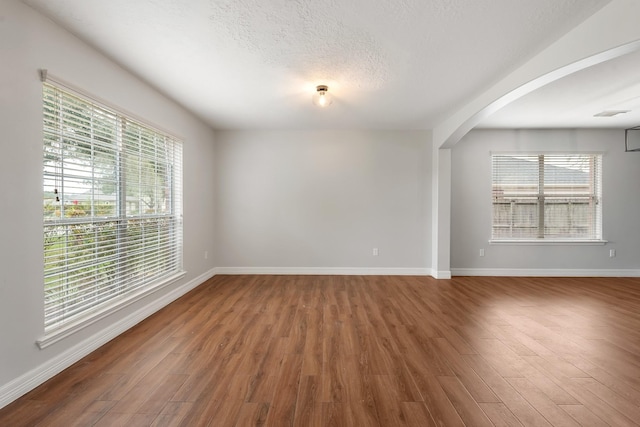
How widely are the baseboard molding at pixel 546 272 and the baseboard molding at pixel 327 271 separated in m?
0.82

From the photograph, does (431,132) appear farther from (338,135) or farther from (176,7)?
(176,7)

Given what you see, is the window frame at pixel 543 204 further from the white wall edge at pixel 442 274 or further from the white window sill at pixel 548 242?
the white wall edge at pixel 442 274

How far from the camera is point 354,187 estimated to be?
4816mm

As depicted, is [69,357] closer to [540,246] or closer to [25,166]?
[25,166]

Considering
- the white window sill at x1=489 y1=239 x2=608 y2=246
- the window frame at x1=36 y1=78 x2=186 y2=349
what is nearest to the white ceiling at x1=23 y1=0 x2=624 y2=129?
the window frame at x1=36 y1=78 x2=186 y2=349

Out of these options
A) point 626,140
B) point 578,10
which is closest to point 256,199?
point 578,10

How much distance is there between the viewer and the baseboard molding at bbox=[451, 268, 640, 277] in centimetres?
476

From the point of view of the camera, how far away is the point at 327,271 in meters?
4.83

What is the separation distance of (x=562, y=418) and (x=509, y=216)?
4.05m

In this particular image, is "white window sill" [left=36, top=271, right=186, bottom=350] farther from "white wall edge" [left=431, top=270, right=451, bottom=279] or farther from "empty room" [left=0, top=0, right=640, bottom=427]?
"white wall edge" [left=431, top=270, right=451, bottom=279]

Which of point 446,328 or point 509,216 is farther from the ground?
point 509,216

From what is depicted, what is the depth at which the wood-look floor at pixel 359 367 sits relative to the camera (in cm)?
158

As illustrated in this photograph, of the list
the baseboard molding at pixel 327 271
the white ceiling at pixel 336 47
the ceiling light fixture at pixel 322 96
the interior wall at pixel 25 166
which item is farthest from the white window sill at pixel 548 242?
the interior wall at pixel 25 166

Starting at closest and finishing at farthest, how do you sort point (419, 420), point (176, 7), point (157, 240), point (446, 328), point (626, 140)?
1. point (419, 420)
2. point (176, 7)
3. point (446, 328)
4. point (157, 240)
5. point (626, 140)
